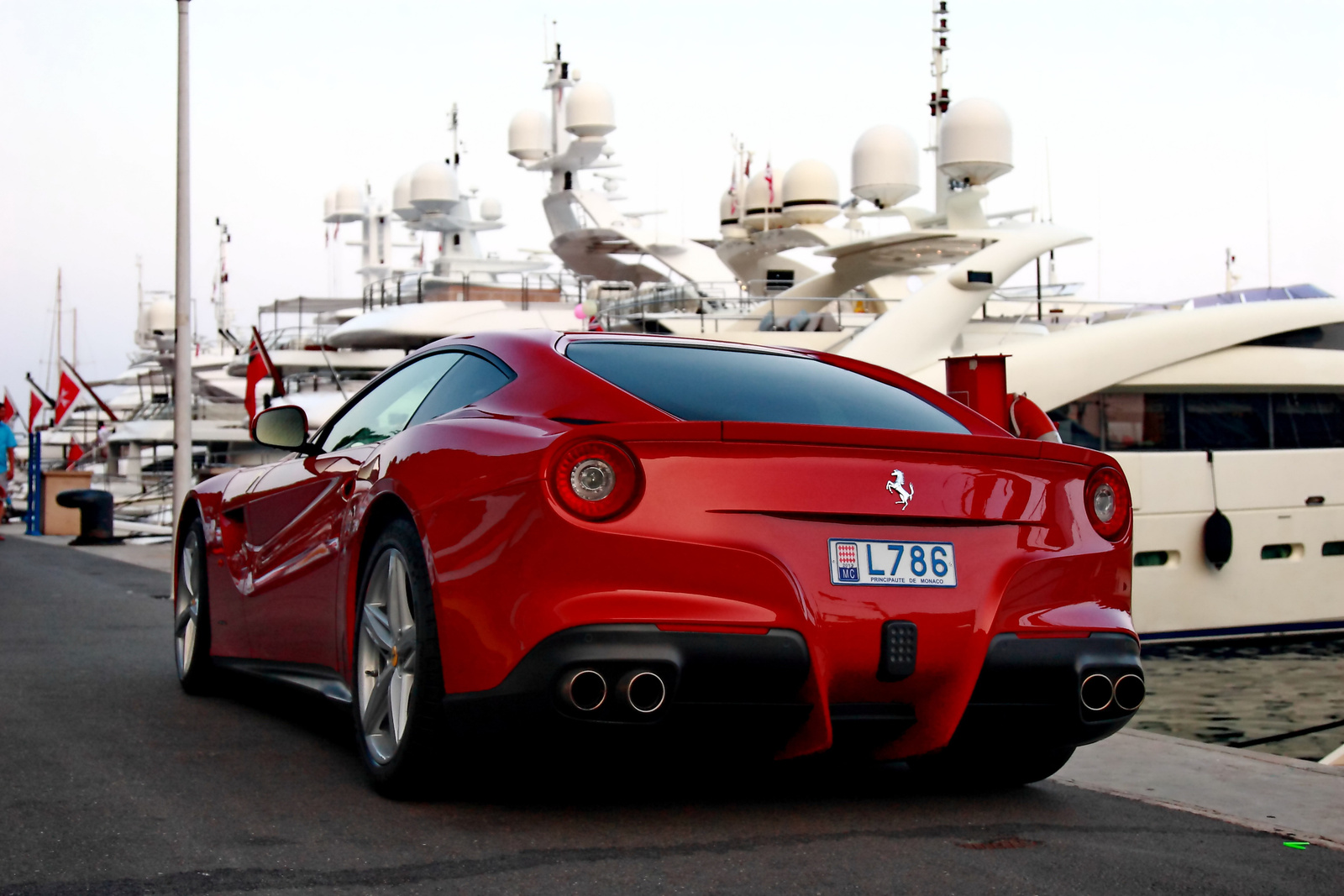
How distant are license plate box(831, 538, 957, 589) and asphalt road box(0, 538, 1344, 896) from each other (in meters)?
0.63

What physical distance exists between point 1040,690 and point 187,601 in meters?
4.00

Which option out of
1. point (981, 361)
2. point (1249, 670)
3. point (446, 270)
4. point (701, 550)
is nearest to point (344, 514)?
point (701, 550)

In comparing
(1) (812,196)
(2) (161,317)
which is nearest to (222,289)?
(2) (161,317)

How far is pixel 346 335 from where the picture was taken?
115ft

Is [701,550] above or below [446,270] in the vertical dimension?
below

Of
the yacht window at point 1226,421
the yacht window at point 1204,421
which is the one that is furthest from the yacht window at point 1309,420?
the yacht window at point 1226,421

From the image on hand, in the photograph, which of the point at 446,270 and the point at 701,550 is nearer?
the point at 701,550

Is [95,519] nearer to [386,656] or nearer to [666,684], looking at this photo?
[386,656]

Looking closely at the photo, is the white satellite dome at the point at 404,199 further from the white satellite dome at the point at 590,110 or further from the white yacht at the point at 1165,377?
the white yacht at the point at 1165,377

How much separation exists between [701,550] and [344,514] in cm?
147

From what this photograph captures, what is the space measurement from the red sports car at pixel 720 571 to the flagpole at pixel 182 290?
14.1 metres

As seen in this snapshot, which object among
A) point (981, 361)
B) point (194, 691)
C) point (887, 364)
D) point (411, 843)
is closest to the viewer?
point (411, 843)

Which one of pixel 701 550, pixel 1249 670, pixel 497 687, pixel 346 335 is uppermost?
pixel 346 335

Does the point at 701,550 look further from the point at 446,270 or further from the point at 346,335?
the point at 446,270
